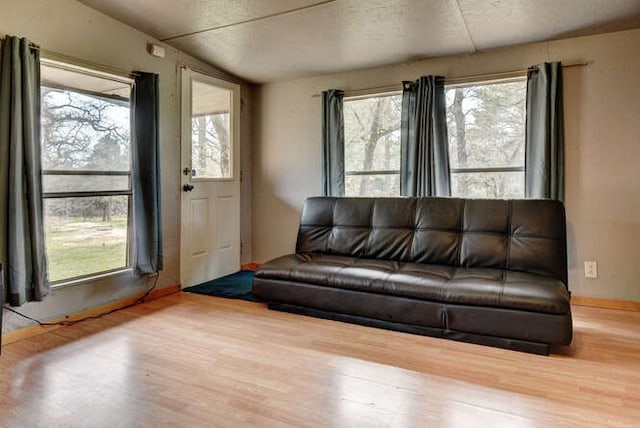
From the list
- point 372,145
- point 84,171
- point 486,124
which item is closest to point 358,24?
point 372,145

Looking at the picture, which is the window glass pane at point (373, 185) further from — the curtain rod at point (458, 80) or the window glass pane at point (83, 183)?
the window glass pane at point (83, 183)

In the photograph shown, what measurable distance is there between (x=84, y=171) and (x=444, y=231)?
Answer: 273 centimetres

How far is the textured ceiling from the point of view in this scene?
2.74m

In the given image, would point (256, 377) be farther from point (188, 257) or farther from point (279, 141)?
point (279, 141)

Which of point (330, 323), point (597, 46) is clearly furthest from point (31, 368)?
point (597, 46)

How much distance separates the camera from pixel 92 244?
302 cm

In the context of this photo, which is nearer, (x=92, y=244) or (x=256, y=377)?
(x=256, y=377)

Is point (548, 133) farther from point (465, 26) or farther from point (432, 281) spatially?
point (432, 281)

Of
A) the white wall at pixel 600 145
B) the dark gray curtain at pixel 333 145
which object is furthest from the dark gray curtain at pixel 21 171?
the white wall at pixel 600 145

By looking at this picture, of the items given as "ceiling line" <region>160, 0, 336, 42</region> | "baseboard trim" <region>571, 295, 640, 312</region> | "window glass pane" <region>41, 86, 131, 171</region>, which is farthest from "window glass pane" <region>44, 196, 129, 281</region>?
"baseboard trim" <region>571, 295, 640, 312</region>

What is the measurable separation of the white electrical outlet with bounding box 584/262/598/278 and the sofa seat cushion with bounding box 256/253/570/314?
2.70 ft

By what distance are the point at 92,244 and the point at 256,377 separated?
182 cm

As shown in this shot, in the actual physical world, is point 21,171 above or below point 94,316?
above

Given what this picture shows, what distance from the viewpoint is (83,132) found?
2.89 metres
